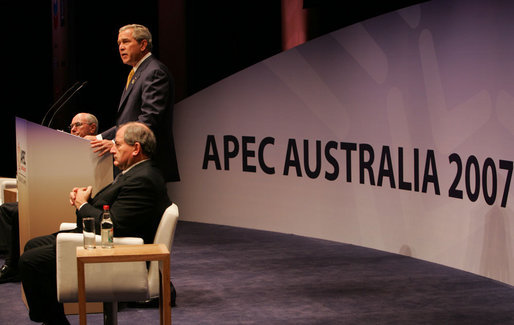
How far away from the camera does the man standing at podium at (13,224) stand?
5.46 metres

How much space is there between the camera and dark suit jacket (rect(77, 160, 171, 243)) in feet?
12.7

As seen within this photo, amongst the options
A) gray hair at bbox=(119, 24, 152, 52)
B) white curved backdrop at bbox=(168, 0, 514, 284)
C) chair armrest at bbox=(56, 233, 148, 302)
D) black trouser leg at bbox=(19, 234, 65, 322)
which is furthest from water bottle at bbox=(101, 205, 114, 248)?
white curved backdrop at bbox=(168, 0, 514, 284)

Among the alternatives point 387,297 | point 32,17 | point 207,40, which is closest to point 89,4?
point 32,17

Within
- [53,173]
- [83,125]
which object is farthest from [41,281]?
[83,125]

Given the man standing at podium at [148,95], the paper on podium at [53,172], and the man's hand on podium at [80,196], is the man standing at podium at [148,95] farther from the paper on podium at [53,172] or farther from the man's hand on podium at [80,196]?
the man's hand on podium at [80,196]

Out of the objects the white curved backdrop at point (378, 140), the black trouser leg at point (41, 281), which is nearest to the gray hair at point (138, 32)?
the black trouser leg at point (41, 281)

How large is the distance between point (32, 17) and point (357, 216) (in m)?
6.95

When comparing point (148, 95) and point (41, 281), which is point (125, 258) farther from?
point (148, 95)

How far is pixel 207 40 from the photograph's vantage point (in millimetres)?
9734

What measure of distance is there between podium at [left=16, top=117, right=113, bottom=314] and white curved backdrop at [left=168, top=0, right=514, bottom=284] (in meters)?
2.67

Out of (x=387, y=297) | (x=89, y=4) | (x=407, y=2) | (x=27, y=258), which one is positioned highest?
(x=89, y=4)

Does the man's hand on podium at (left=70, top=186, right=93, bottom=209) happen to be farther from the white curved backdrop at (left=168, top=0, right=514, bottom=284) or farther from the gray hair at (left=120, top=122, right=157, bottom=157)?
the white curved backdrop at (left=168, top=0, right=514, bottom=284)

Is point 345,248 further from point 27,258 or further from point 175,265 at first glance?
point 27,258

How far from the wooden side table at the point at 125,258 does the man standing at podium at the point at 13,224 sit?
196cm
